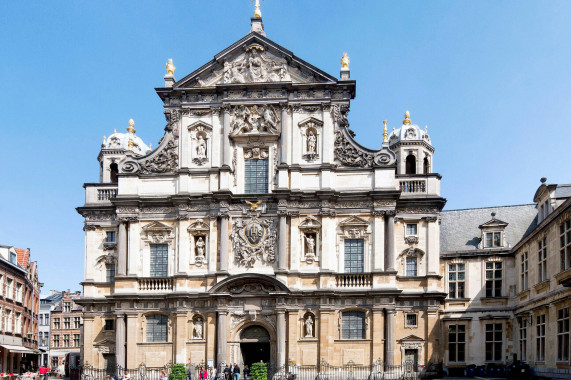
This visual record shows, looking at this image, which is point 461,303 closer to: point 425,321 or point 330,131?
point 425,321

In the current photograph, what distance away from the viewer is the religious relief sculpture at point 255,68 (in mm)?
41219

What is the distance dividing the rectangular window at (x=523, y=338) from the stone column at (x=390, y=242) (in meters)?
7.61

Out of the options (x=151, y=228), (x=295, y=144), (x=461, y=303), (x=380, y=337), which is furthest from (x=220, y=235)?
(x=461, y=303)

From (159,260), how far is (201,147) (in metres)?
6.75

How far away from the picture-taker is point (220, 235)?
39719 millimetres

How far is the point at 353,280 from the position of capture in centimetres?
3888

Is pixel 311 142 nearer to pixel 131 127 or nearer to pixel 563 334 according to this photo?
pixel 131 127

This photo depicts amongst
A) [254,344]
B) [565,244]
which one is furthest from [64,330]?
[565,244]

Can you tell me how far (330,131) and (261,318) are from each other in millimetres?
10900

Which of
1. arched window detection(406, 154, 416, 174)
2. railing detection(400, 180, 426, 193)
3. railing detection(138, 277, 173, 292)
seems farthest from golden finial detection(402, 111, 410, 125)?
railing detection(138, 277, 173, 292)

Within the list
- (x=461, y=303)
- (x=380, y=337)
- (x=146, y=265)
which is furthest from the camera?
(x=461, y=303)

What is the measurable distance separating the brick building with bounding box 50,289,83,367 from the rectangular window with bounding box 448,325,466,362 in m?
45.6

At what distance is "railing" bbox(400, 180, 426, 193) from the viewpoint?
4056cm

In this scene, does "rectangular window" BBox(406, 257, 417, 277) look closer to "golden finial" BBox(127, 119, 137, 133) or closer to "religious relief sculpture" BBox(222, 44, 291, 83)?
"religious relief sculpture" BBox(222, 44, 291, 83)
